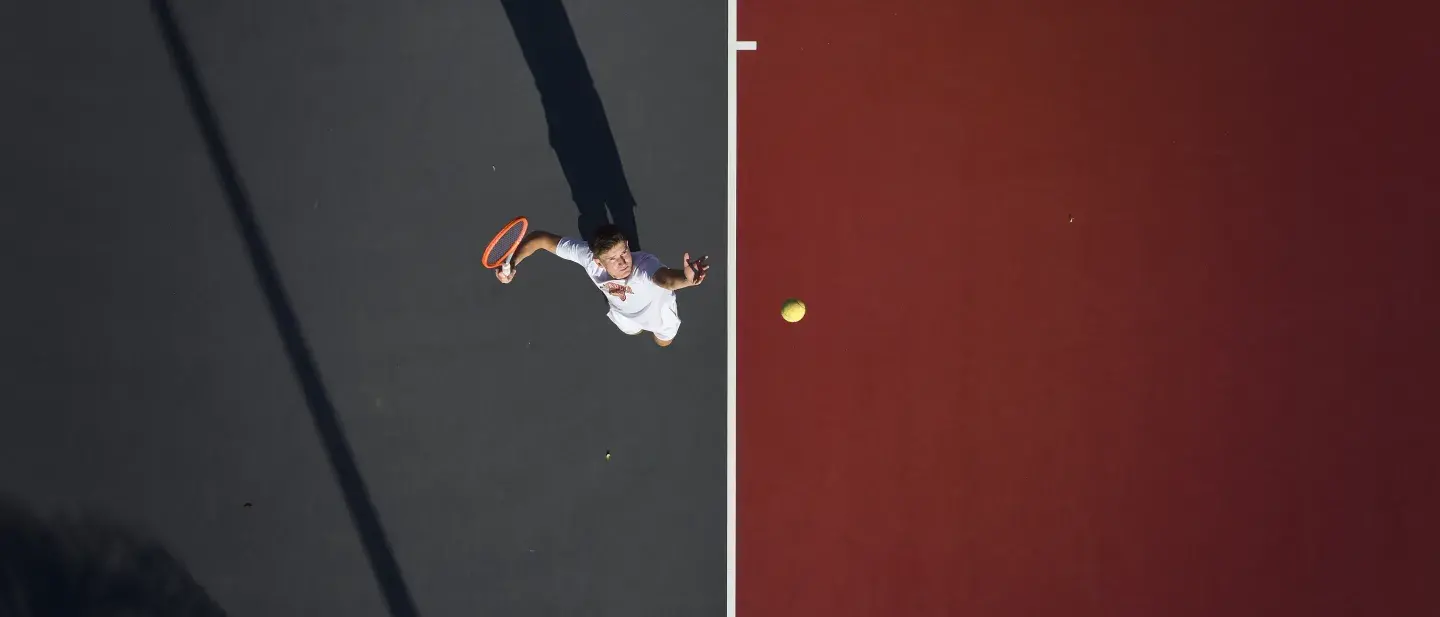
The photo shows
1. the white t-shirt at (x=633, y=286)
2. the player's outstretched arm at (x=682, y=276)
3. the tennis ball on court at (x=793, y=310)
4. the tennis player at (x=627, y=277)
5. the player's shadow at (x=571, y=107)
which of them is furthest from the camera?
the player's shadow at (x=571, y=107)

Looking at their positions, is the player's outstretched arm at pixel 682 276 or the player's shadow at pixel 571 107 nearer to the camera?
the player's outstretched arm at pixel 682 276

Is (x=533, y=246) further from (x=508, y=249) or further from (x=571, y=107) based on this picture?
(x=571, y=107)

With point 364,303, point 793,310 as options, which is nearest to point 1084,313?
point 793,310

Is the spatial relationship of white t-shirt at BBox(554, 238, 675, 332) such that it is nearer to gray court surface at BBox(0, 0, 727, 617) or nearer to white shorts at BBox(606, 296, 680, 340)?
white shorts at BBox(606, 296, 680, 340)

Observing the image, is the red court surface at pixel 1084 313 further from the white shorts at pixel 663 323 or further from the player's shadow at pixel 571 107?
the player's shadow at pixel 571 107

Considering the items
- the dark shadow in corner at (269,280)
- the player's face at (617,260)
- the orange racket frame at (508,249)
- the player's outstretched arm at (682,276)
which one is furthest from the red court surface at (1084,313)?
the dark shadow in corner at (269,280)

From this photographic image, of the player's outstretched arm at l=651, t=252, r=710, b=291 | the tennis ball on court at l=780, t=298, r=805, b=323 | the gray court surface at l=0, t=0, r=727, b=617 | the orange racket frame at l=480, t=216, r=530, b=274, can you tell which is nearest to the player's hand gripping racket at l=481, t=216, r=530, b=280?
the orange racket frame at l=480, t=216, r=530, b=274
